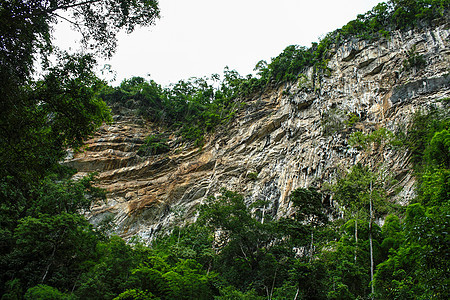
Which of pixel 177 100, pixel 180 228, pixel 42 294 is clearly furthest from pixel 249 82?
pixel 42 294

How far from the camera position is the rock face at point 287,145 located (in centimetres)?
1950

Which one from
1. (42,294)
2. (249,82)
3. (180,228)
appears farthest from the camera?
(249,82)

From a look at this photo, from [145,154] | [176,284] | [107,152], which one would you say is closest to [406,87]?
[176,284]

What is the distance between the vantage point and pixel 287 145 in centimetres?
2431

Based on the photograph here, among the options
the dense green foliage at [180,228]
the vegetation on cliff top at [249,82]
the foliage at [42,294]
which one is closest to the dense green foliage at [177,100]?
the vegetation on cliff top at [249,82]

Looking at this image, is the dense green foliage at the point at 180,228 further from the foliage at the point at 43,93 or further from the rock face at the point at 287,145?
the rock face at the point at 287,145

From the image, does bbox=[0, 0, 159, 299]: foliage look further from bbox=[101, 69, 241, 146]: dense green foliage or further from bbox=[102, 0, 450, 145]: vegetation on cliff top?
bbox=[101, 69, 241, 146]: dense green foliage

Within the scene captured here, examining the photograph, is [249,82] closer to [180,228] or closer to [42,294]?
[180,228]

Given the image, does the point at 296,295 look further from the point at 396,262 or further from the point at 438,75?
the point at 438,75

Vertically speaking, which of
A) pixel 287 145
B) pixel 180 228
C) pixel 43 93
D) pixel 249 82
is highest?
pixel 249 82

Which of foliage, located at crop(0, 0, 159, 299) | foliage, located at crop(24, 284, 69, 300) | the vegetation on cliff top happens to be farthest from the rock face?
foliage, located at crop(0, 0, 159, 299)

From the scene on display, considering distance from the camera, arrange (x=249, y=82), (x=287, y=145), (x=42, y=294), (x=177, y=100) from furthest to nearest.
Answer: (x=177, y=100) → (x=249, y=82) → (x=287, y=145) → (x=42, y=294)

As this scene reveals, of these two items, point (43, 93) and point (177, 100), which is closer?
point (43, 93)

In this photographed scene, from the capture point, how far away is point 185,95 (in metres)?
39.9
